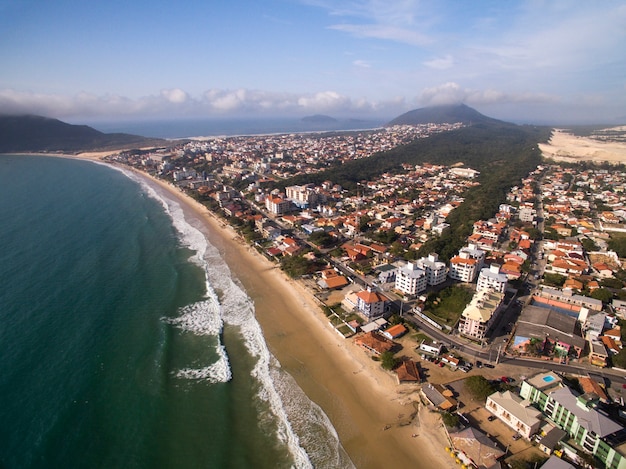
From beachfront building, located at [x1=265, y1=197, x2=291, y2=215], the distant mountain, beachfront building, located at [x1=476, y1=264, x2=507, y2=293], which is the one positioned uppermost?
the distant mountain

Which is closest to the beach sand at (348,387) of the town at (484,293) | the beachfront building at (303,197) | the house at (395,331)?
the town at (484,293)

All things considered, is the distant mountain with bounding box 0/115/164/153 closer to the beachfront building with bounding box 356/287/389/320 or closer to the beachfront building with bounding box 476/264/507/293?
the beachfront building with bounding box 356/287/389/320

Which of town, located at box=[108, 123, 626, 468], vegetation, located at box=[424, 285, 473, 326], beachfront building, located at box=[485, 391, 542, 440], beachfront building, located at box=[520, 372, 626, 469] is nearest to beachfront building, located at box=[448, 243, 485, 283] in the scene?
town, located at box=[108, 123, 626, 468]

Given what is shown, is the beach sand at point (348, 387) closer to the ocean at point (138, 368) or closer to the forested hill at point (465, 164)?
the ocean at point (138, 368)

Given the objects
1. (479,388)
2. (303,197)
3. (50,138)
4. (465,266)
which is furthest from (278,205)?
(50,138)

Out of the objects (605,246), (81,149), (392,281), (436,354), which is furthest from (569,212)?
(81,149)
